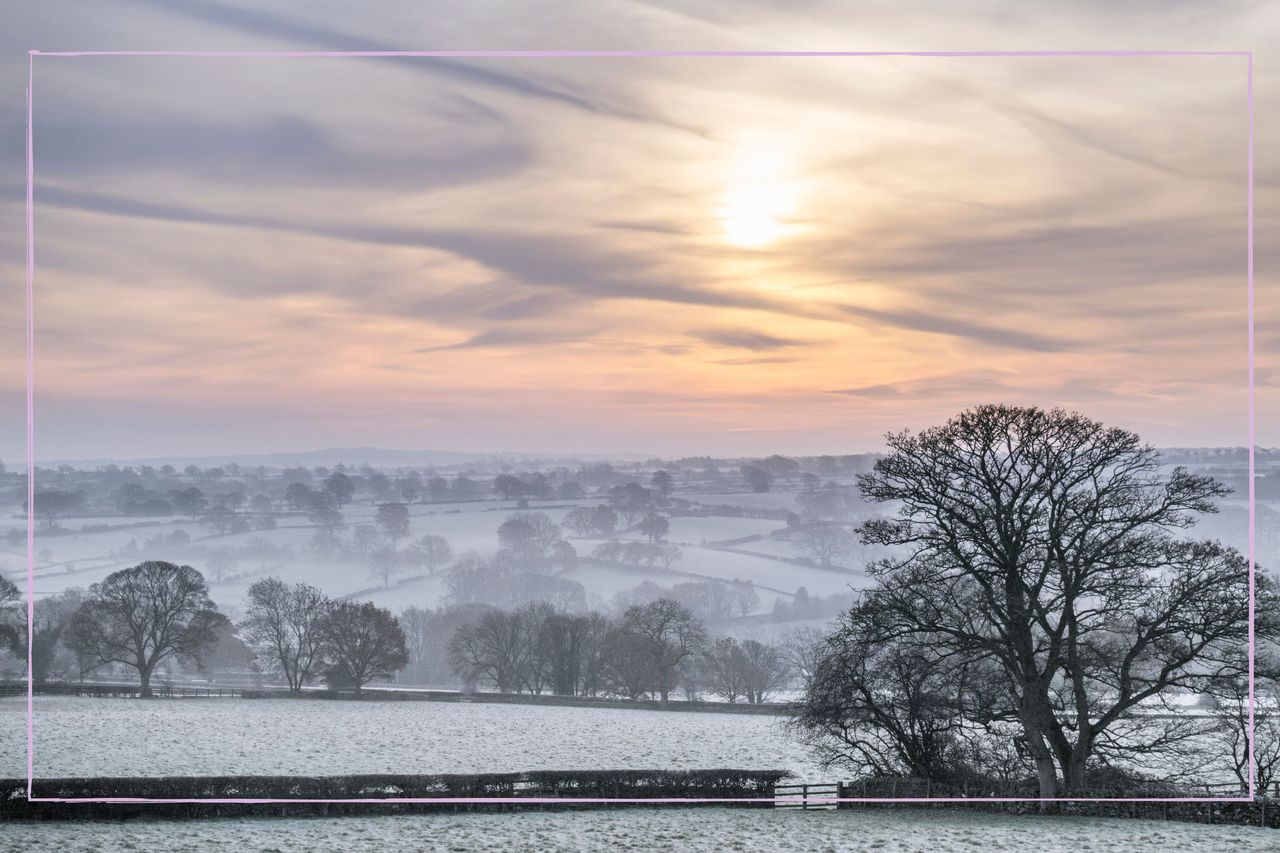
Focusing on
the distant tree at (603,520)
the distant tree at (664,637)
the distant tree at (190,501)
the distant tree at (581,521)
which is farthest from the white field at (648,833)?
the distant tree at (581,521)

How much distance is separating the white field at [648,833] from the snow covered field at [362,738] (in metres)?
8.64

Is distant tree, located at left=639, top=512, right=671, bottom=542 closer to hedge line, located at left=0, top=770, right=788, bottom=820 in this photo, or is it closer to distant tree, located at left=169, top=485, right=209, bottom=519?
distant tree, located at left=169, top=485, right=209, bottom=519

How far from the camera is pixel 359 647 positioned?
57.7 meters

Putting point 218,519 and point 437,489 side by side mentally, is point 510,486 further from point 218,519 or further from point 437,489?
point 218,519

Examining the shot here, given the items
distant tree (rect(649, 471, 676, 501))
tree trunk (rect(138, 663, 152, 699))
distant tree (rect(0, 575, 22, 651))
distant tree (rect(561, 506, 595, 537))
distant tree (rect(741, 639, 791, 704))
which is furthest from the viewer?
distant tree (rect(561, 506, 595, 537))

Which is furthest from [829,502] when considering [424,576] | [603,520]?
[424,576]

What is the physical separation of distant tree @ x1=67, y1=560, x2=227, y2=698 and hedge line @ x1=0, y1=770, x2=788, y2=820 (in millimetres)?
36427

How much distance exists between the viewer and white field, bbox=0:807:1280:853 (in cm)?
1703

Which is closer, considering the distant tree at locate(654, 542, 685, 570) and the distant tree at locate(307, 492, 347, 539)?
the distant tree at locate(654, 542, 685, 570)

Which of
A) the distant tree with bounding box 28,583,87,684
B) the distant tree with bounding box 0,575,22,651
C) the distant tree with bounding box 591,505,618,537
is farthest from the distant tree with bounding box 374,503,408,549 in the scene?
the distant tree with bounding box 0,575,22,651

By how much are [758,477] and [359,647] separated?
3118 cm

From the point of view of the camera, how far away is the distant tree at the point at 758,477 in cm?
7303

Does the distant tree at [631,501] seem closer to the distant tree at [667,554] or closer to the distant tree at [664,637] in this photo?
the distant tree at [667,554]

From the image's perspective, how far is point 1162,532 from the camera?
22.3 metres
